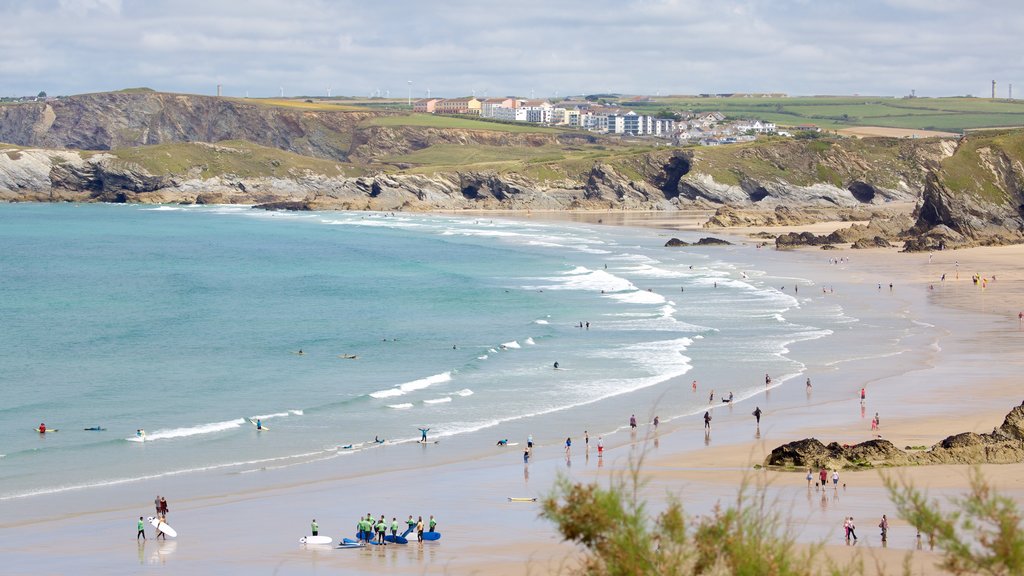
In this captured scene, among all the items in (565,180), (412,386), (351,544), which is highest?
(565,180)

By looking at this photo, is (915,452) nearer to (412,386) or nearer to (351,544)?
(351,544)

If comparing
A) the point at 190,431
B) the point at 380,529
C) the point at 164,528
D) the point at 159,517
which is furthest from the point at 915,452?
the point at 190,431

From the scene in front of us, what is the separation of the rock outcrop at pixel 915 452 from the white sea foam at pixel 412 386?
55.3 feet

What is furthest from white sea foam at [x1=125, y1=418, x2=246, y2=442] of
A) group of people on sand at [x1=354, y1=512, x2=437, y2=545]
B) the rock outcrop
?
the rock outcrop

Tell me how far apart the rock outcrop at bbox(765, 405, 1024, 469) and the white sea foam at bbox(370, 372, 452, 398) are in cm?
1686

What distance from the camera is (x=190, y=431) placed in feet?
121

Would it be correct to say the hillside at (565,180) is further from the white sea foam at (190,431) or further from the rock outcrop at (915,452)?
the rock outcrop at (915,452)

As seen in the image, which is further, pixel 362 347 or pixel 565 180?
pixel 565 180

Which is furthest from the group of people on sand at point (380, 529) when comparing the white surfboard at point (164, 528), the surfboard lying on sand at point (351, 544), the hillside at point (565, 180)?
the hillside at point (565, 180)

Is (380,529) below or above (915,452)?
below

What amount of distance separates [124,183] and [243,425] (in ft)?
543

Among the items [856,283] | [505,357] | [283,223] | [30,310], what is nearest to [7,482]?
[505,357]

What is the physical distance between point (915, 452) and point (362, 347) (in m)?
29.6

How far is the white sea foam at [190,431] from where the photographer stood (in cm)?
3562
